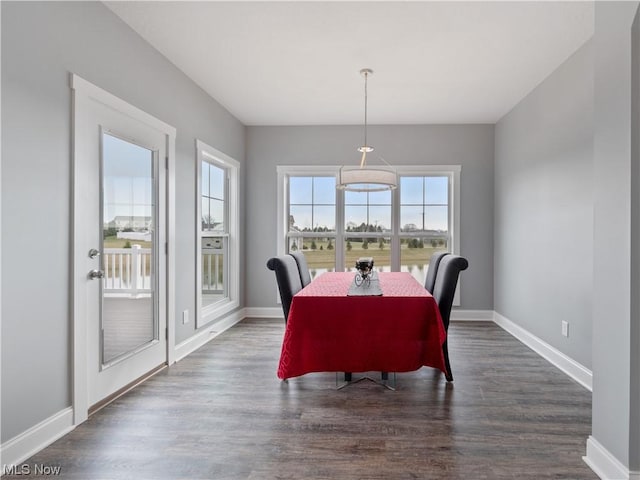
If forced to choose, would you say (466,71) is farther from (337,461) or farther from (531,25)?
(337,461)

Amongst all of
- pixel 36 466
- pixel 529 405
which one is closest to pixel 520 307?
pixel 529 405

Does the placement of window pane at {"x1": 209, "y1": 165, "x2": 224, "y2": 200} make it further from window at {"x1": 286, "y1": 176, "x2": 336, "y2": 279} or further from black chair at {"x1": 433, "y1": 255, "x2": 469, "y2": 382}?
black chair at {"x1": 433, "y1": 255, "x2": 469, "y2": 382}

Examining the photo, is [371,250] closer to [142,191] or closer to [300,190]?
[300,190]

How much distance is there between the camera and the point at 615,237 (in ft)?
5.96

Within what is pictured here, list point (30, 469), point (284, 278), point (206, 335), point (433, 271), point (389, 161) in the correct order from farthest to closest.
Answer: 1. point (389, 161)
2. point (206, 335)
3. point (433, 271)
4. point (284, 278)
5. point (30, 469)

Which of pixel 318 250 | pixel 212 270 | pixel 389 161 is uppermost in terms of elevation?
pixel 389 161

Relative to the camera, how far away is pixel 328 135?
553cm

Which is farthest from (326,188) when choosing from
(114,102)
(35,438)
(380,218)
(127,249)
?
(35,438)

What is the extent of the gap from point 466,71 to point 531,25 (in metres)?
0.83

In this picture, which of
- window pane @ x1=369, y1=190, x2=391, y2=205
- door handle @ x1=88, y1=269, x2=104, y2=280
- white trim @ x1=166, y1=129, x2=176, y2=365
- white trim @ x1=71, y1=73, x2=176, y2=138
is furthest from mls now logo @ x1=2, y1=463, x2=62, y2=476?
window pane @ x1=369, y1=190, x2=391, y2=205

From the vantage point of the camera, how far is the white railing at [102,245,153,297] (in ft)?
9.04

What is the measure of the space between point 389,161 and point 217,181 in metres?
2.32

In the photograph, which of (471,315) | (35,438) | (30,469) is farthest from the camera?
(471,315)

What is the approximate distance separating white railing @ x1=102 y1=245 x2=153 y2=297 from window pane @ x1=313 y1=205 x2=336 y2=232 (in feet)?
9.11
